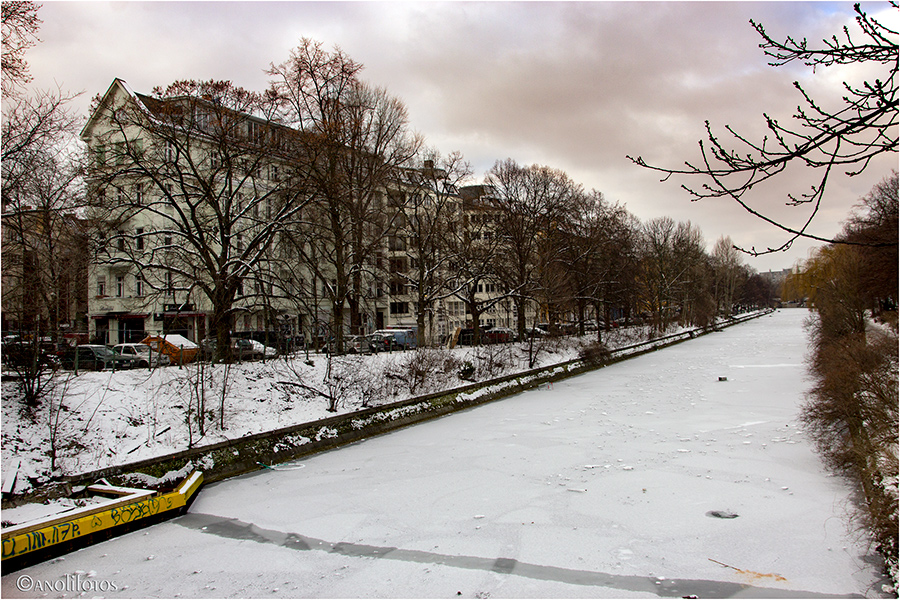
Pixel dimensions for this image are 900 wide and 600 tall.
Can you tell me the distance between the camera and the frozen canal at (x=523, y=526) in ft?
25.4

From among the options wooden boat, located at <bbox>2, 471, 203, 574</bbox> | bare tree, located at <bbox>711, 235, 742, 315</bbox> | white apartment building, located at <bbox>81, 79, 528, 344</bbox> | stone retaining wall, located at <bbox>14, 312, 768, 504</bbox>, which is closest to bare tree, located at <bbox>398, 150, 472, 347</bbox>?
white apartment building, located at <bbox>81, 79, 528, 344</bbox>

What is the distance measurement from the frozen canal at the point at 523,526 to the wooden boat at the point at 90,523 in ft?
0.84

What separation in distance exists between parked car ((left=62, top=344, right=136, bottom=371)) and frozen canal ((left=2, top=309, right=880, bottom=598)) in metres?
6.42

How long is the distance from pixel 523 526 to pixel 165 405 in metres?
11.0

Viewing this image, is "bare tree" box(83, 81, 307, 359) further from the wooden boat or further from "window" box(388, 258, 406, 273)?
"window" box(388, 258, 406, 273)

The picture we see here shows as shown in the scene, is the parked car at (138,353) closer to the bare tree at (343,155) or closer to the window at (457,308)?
the bare tree at (343,155)

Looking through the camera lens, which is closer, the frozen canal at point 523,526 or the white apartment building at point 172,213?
the frozen canal at point 523,526

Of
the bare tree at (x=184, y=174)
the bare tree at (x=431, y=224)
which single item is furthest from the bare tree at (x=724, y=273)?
the bare tree at (x=184, y=174)

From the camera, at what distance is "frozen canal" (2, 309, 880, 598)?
304 inches

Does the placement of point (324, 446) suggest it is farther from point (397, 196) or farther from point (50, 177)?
point (397, 196)

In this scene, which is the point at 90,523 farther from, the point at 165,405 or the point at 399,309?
the point at 399,309

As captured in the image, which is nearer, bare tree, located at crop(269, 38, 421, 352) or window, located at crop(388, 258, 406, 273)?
bare tree, located at crop(269, 38, 421, 352)

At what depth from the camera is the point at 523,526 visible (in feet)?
31.9

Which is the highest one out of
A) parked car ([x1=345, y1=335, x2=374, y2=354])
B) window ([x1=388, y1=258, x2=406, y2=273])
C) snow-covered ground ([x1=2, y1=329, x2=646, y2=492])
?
window ([x1=388, y1=258, x2=406, y2=273])
